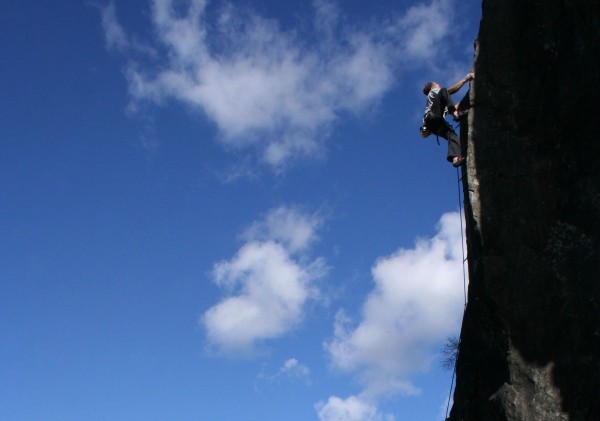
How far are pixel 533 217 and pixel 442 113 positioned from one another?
343 cm

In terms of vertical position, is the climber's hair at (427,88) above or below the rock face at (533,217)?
above

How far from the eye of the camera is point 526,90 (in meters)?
13.4

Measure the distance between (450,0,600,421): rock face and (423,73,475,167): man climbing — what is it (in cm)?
61

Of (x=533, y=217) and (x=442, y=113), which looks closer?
(x=533, y=217)

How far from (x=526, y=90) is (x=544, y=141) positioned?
3.47 ft

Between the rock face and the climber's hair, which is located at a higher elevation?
the climber's hair

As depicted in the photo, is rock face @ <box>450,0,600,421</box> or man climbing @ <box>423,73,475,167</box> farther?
man climbing @ <box>423,73,475,167</box>

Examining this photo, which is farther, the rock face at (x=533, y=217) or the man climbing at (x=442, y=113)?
the man climbing at (x=442, y=113)

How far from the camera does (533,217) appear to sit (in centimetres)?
1281

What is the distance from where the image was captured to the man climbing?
14.7m

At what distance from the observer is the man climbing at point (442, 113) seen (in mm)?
14672

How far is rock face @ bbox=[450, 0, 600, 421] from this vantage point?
1175 cm

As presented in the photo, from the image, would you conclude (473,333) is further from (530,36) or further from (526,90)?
(530,36)

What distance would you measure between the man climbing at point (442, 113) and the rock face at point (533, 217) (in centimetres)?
61
